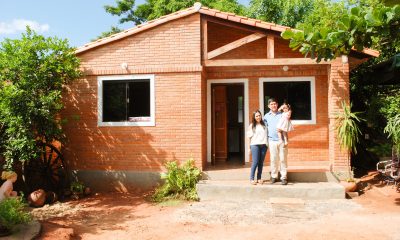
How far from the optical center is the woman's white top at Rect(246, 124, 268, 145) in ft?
25.2

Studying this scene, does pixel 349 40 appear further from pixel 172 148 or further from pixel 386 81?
pixel 386 81

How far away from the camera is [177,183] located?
793 centimetres

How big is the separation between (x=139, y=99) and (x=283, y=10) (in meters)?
11.7

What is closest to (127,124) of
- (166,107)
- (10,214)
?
(166,107)

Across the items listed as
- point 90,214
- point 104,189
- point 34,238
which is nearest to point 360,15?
point 34,238

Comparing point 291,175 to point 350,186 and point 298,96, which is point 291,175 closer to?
point 350,186

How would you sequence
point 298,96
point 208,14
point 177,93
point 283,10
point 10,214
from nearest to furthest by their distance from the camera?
1. point 10,214
2. point 208,14
3. point 177,93
4. point 298,96
5. point 283,10

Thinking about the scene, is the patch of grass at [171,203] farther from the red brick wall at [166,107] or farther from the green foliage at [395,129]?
the green foliage at [395,129]

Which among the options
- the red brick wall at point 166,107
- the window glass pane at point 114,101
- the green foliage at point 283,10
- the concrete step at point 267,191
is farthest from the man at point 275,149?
the green foliage at point 283,10

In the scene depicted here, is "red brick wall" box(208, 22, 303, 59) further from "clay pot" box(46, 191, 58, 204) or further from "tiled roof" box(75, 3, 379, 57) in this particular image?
"clay pot" box(46, 191, 58, 204)

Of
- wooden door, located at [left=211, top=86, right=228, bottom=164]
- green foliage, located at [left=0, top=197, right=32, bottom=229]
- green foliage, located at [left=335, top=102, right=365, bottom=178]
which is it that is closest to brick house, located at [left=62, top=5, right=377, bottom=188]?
green foliage, located at [left=335, top=102, right=365, bottom=178]

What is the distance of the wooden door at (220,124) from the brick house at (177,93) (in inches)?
15.2

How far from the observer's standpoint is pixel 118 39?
351 inches

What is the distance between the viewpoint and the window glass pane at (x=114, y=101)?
359 inches
